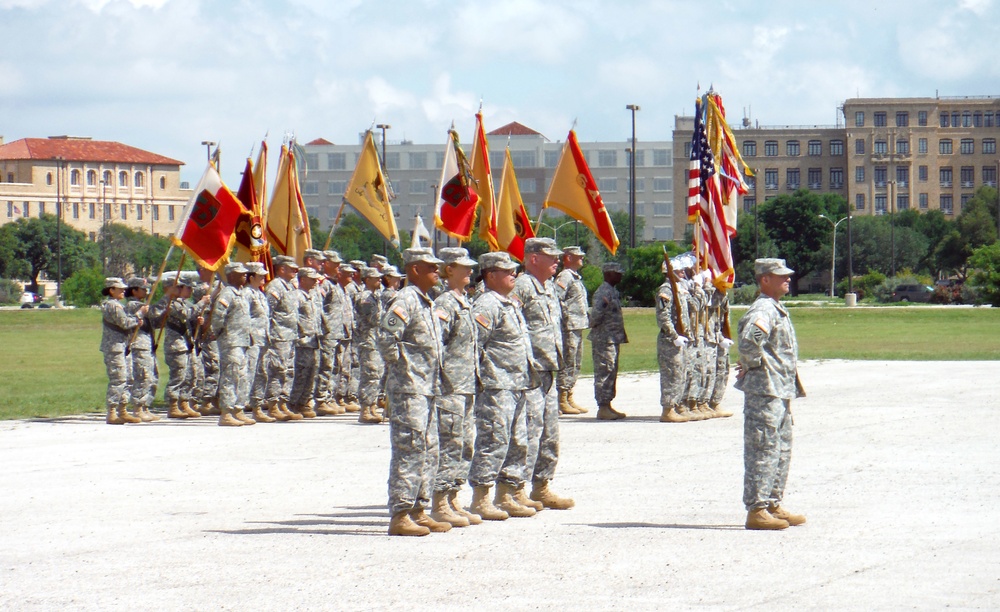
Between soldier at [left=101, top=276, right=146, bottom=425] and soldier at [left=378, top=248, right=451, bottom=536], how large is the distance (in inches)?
346

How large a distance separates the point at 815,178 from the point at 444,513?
148221 millimetres

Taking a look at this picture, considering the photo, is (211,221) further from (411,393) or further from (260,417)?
(411,393)

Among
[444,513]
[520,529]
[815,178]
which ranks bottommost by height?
[520,529]

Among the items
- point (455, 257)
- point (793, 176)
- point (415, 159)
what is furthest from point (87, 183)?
point (455, 257)

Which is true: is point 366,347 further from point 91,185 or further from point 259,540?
point 91,185

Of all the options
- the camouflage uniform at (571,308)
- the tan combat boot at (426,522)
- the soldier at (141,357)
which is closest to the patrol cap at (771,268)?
the tan combat boot at (426,522)

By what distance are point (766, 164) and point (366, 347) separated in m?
139

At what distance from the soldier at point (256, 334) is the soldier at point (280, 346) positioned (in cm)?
16

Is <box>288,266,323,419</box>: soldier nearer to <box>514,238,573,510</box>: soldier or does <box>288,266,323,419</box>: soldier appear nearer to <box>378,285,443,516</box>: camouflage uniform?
<box>514,238,573,510</box>: soldier

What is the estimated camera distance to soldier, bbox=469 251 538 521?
10.4 m

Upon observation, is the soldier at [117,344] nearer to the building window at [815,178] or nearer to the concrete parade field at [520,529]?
the concrete parade field at [520,529]

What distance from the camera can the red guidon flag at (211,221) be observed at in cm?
1859

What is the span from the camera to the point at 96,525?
34.4ft

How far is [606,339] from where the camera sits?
18.2m
